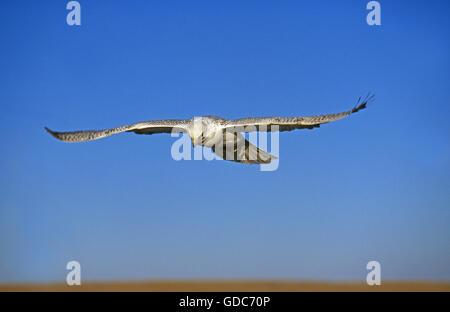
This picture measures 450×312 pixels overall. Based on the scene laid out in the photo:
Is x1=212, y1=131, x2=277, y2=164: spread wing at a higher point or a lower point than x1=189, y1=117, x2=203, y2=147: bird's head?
lower

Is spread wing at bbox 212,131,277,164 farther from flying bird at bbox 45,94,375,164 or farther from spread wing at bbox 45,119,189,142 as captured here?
spread wing at bbox 45,119,189,142

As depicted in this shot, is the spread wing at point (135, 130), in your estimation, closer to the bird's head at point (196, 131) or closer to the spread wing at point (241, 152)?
the bird's head at point (196, 131)

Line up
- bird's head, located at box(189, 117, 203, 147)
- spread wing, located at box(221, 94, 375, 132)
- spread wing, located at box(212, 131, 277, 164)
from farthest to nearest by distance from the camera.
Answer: spread wing, located at box(212, 131, 277, 164), bird's head, located at box(189, 117, 203, 147), spread wing, located at box(221, 94, 375, 132)

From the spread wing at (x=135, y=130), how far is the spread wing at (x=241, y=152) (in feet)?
3.42

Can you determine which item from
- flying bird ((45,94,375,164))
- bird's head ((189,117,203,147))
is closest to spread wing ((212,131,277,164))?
flying bird ((45,94,375,164))

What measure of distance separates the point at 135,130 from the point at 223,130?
205cm

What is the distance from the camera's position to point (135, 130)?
10.1 meters

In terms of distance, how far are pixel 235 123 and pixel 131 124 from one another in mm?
2385

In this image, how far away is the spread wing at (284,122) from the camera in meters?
8.07

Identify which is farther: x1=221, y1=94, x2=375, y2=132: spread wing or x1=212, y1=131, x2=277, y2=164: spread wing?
x1=212, y1=131, x2=277, y2=164: spread wing

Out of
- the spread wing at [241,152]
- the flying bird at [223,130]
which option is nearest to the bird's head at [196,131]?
the flying bird at [223,130]

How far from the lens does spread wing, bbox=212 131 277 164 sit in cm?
1044
